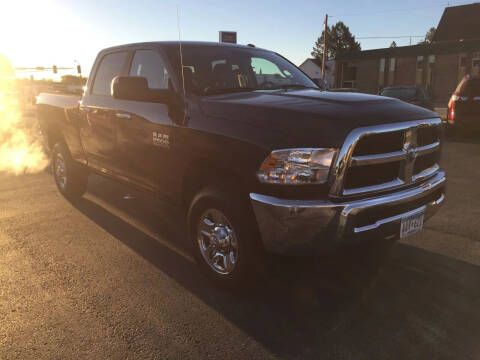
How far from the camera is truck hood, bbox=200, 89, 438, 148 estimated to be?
269cm

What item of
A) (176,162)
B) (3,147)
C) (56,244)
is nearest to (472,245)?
(176,162)

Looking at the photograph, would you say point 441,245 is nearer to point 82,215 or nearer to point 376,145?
point 376,145

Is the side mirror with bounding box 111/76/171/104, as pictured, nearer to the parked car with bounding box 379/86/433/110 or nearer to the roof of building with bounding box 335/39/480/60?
the parked car with bounding box 379/86/433/110

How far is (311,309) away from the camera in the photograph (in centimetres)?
307

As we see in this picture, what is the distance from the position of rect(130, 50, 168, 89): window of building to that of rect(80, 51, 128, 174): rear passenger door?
26 centimetres

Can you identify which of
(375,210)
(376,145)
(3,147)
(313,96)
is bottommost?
(3,147)

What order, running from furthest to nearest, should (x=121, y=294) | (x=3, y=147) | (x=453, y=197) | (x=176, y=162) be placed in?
(x=3, y=147), (x=453, y=197), (x=176, y=162), (x=121, y=294)

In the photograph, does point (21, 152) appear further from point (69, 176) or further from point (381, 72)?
point (381, 72)

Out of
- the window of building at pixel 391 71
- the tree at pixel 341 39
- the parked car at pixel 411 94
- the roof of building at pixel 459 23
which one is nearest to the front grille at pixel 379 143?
the parked car at pixel 411 94

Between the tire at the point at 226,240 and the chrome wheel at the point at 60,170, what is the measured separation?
10.8 ft

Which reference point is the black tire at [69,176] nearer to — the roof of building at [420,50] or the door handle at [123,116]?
the door handle at [123,116]

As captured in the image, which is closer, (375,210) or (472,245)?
(375,210)

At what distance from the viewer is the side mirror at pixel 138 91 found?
3578 mm

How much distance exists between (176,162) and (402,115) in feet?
6.01
